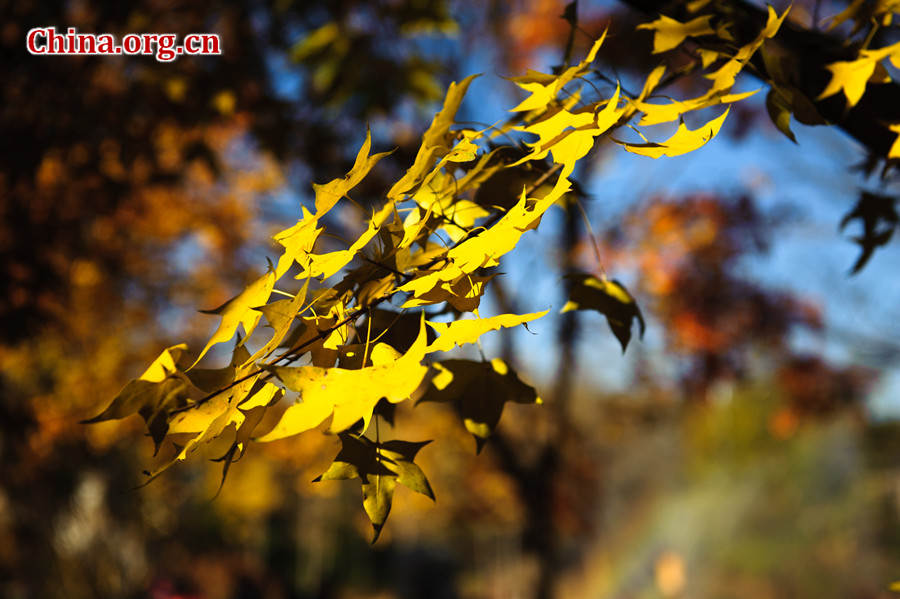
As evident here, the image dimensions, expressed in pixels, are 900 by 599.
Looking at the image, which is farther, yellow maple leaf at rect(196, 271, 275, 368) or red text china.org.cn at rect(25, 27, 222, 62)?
red text china.org.cn at rect(25, 27, 222, 62)

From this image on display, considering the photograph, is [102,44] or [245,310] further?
[102,44]

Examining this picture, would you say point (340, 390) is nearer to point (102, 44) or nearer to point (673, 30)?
point (673, 30)

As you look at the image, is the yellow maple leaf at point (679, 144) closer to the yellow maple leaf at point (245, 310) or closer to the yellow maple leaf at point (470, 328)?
the yellow maple leaf at point (470, 328)

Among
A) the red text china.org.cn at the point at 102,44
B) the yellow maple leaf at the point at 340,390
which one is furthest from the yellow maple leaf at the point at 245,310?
the red text china.org.cn at the point at 102,44

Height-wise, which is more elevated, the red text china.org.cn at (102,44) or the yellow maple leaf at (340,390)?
the yellow maple leaf at (340,390)

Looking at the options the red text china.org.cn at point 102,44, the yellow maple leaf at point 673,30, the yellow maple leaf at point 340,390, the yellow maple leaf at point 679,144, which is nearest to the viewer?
the yellow maple leaf at point 340,390

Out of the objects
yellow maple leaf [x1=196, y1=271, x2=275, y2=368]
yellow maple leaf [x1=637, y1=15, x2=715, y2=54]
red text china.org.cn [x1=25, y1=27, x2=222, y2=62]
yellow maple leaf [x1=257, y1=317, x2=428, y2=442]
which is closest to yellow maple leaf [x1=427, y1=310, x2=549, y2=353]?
yellow maple leaf [x1=257, y1=317, x2=428, y2=442]

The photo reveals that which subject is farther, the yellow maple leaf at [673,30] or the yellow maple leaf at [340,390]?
the yellow maple leaf at [673,30]

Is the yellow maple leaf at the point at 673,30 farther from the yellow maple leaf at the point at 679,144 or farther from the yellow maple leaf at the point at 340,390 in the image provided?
the yellow maple leaf at the point at 340,390

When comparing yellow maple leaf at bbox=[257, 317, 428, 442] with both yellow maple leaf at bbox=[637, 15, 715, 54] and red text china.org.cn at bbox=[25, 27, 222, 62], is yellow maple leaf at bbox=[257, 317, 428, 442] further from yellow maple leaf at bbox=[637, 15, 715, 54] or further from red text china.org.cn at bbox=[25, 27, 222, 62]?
red text china.org.cn at bbox=[25, 27, 222, 62]

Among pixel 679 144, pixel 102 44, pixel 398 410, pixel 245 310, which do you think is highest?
pixel 679 144

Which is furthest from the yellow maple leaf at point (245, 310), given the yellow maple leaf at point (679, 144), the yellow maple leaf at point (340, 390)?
the yellow maple leaf at point (679, 144)

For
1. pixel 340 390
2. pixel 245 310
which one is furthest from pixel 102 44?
pixel 340 390

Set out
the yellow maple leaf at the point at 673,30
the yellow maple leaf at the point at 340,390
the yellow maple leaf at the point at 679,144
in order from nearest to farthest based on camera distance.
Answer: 1. the yellow maple leaf at the point at 340,390
2. the yellow maple leaf at the point at 679,144
3. the yellow maple leaf at the point at 673,30
